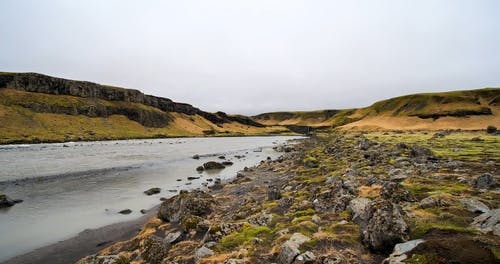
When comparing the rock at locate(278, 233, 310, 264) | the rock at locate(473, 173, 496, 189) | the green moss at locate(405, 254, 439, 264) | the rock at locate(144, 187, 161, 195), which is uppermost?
the green moss at locate(405, 254, 439, 264)

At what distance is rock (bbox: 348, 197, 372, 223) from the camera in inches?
432

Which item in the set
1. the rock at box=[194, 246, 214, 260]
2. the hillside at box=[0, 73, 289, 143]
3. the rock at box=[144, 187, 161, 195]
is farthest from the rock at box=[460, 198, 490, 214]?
the hillside at box=[0, 73, 289, 143]

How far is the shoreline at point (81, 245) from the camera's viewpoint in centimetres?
1354

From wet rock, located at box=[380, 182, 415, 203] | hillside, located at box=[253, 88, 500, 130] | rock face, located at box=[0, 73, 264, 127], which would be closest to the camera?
wet rock, located at box=[380, 182, 415, 203]

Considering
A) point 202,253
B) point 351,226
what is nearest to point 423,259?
point 351,226

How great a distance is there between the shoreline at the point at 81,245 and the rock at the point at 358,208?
1529 centimetres

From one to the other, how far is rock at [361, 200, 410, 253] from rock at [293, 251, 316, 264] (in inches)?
89.6

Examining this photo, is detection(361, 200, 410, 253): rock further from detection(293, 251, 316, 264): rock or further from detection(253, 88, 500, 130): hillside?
detection(253, 88, 500, 130): hillside

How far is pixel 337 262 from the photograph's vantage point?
7.46 m

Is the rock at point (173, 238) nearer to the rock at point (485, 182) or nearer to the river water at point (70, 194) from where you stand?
the river water at point (70, 194)

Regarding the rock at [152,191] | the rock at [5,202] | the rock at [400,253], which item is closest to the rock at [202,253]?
the rock at [400,253]

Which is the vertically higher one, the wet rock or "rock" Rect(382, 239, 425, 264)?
"rock" Rect(382, 239, 425, 264)

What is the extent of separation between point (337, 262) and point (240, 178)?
84.5ft

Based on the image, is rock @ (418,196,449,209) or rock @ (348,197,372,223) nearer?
rock @ (418,196,449,209)
